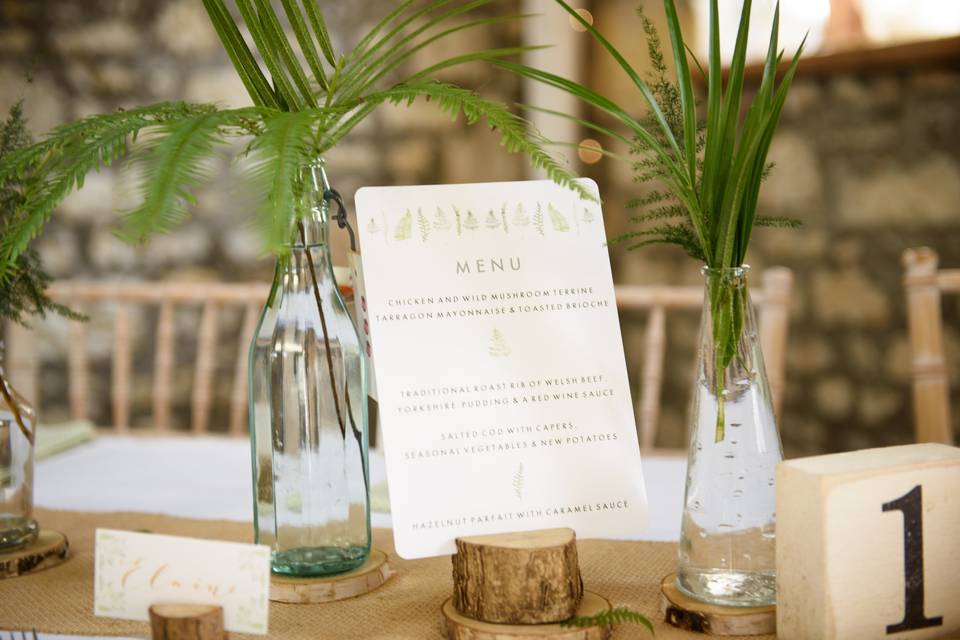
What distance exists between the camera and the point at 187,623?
620 millimetres

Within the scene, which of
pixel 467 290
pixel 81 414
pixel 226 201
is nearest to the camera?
pixel 467 290

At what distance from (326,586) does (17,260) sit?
42 cm

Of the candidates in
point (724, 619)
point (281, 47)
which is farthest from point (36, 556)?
point (724, 619)

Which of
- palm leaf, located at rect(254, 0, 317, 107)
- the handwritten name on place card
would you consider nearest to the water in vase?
the handwritten name on place card

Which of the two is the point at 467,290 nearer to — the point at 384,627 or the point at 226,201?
the point at 384,627

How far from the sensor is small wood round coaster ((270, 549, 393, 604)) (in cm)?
78

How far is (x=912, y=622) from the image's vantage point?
66 centimetres

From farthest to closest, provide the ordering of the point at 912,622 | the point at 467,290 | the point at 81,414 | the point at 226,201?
the point at 226,201
the point at 81,414
the point at 467,290
the point at 912,622

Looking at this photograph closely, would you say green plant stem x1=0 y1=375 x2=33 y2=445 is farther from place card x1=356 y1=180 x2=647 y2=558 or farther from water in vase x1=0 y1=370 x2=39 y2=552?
place card x1=356 y1=180 x2=647 y2=558

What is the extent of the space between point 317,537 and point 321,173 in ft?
1.03

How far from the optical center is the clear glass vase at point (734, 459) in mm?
Answer: 701

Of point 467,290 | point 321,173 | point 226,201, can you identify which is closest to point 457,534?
point 467,290

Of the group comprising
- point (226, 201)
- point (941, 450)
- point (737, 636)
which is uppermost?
point (226, 201)

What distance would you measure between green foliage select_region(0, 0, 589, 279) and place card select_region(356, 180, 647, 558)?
9 cm
